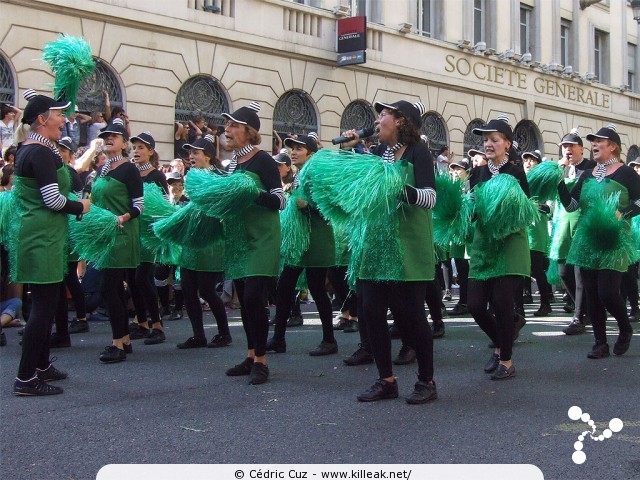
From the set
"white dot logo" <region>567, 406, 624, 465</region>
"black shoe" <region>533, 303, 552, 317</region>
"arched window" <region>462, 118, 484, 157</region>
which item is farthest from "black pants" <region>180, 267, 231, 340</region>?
"arched window" <region>462, 118, 484, 157</region>

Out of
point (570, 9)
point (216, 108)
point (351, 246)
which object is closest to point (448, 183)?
point (351, 246)

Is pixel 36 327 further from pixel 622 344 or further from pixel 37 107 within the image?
pixel 622 344

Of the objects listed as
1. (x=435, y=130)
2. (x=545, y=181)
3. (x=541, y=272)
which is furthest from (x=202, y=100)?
(x=545, y=181)

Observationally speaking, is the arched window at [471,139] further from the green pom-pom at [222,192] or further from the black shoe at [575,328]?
the green pom-pom at [222,192]

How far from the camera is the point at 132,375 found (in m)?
6.85

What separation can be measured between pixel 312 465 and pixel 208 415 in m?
1.46

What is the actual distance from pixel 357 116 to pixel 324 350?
49.2 ft

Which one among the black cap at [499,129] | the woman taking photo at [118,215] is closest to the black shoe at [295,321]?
the woman taking photo at [118,215]

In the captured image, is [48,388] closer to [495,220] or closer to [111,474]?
[111,474]

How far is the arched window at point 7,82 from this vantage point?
1491 centimetres

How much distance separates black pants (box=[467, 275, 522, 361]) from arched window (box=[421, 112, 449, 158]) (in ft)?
57.8

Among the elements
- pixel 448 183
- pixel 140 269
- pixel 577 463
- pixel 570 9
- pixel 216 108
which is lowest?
pixel 577 463

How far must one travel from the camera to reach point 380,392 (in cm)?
577

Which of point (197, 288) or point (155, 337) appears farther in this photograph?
point (155, 337)
